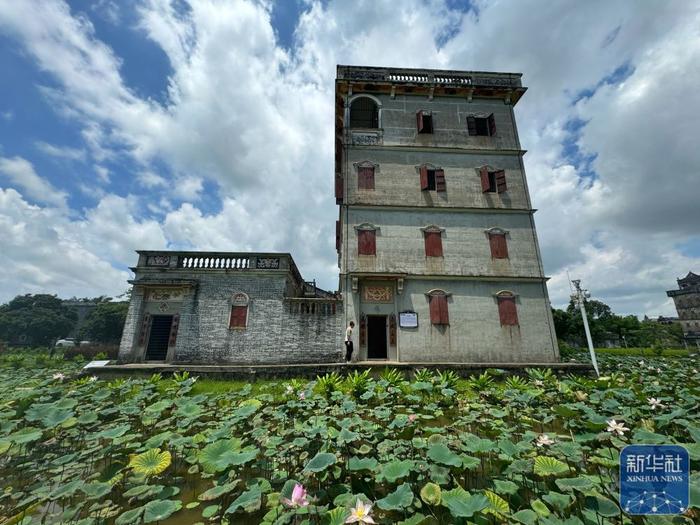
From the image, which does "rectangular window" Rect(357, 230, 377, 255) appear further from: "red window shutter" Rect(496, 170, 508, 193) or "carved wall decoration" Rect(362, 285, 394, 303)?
"red window shutter" Rect(496, 170, 508, 193)

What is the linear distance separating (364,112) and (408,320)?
11.2 meters

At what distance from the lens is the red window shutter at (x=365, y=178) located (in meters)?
14.6

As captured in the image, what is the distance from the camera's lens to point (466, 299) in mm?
13234

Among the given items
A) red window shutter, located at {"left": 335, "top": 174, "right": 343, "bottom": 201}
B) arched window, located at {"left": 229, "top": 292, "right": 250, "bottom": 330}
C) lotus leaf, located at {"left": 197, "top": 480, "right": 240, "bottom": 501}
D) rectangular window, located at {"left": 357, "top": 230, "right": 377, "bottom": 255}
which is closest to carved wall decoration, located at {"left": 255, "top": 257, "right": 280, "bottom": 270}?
arched window, located at {"left": 229, "top": 292, "right": 250, "bottom": 330}

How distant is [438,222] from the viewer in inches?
562

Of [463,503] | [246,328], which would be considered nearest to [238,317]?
[246,328]

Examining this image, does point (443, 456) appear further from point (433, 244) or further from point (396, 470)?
point (433, 244)

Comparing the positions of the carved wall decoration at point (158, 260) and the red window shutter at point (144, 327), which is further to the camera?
the carved wall decoration at point (158, 260)

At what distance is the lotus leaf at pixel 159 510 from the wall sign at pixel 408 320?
10.8 meters

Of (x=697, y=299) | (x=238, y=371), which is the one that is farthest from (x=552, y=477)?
(x=697, y=299)

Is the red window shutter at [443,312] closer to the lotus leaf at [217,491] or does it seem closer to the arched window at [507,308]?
the arched window at [507,308]

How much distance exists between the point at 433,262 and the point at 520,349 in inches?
199

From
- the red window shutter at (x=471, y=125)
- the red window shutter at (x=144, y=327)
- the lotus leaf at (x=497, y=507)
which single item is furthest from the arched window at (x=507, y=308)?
the red window shutter at (x=144, y=327)

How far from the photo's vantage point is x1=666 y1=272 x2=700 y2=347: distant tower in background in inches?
2591
